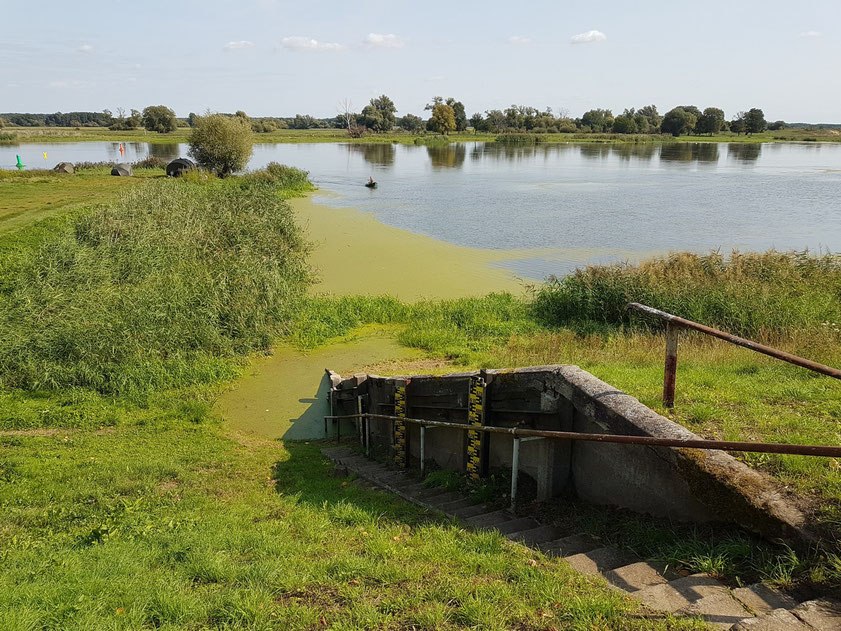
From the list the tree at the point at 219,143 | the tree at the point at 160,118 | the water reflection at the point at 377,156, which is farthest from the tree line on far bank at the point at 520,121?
the tree at the point at 219,143

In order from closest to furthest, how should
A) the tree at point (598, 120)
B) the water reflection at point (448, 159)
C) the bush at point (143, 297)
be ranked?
the bush at point (143, 297) → the water reflection at point (448, 159) → the tree at point (598, 120)

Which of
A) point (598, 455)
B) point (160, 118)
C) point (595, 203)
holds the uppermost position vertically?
point (160, 118)

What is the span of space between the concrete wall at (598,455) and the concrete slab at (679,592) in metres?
0.61

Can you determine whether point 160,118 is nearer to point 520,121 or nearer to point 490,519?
point 520,121

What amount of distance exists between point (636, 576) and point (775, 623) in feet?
3.35

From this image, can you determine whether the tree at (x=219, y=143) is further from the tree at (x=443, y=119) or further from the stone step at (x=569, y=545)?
the tree at (x=443, y=119)

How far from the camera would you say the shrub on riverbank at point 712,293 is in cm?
1202

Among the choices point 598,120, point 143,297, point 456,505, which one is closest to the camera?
point 456,505

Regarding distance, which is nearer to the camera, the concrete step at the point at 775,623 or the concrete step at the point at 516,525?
the concrete step at the point at 775,623

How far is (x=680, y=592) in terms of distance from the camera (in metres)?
3.52

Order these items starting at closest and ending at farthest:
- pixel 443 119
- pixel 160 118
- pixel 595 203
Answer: pixel 595 203 → pixel 160 118 → pixel 443 119

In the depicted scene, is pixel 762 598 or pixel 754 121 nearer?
pixel 762 598

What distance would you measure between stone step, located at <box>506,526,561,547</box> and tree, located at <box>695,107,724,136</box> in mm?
126529

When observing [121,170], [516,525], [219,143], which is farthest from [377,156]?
[516,525]
